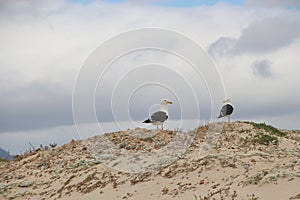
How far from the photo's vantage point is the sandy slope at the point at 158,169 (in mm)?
15734

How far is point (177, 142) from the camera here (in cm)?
2480

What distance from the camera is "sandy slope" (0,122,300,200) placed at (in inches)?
619

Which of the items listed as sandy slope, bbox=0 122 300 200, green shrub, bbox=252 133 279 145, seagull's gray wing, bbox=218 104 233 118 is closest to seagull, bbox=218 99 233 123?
seagull's gray wing, bbox=218 104 233 118

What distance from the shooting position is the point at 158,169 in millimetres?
19562

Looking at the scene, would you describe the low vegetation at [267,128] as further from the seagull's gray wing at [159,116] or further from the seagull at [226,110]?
the seagull's gray wing at [159,116]

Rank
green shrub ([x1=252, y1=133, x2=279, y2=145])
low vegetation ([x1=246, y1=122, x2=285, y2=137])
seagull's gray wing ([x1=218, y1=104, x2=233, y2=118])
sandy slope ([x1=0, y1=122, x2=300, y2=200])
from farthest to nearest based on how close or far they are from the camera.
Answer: seagull's gray wing ([x1=218, y1=104, x2=233, y2=118]) < low vegetation ([x1=246, y1=122, x2=285, y2=137]) < green shrub ([x1=252, y1=133, x2=279, y2=145]) < sandy slope ([x1=0, y1=122, x2=300, y2=200])

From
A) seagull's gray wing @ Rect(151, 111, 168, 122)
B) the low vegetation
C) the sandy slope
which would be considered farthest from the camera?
the low vegetation

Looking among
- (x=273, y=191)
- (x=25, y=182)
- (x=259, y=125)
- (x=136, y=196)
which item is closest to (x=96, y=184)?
(x=136, y=196)

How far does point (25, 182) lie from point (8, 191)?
88 centimetres

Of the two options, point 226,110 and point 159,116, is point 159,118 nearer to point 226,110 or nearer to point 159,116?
point 159,116

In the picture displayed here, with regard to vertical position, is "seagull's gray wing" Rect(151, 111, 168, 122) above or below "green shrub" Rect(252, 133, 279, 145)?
above

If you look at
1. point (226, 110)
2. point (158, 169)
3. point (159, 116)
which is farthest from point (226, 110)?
point (158, 169)

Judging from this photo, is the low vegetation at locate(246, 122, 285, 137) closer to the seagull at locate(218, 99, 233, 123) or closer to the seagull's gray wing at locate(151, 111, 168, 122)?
the seagull at locate(218, 99, 233, 123)

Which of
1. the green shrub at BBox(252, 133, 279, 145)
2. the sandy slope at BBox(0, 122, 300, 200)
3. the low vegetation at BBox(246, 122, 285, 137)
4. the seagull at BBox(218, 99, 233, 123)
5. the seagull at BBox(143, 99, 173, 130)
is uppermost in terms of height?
the seagull at BBox(218, 99, 233, 123)
